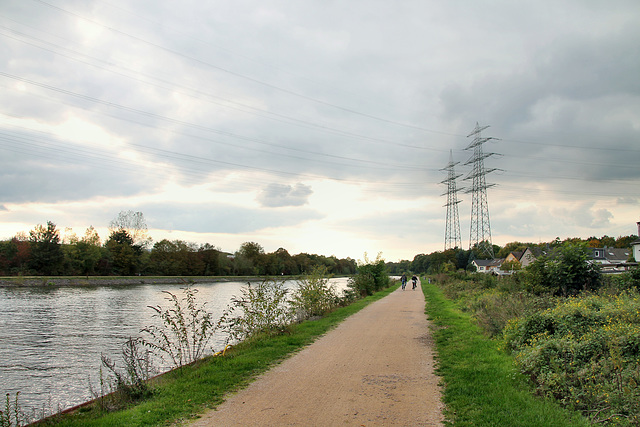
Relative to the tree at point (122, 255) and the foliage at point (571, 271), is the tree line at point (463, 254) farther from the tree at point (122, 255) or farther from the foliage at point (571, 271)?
the tree at point (122, 255)

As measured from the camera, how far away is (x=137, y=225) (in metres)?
103

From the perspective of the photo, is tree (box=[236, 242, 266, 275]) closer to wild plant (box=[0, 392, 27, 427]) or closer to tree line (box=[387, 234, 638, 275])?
tree line (box=[387, 234, 638, 275])

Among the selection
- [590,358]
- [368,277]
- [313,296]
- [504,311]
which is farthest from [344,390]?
[368,277]

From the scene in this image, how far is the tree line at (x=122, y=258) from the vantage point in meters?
70.5

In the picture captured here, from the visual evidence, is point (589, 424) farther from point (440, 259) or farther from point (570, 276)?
point (440, 259)

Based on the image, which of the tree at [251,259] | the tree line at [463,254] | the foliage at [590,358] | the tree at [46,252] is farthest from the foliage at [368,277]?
the tree at [251,259]

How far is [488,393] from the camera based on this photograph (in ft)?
22.6

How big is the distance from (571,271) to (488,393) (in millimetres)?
7633

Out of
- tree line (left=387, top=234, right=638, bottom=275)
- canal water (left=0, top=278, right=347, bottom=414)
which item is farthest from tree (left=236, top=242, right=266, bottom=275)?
canal water (left=0, top=278, right=347, bottom=414)

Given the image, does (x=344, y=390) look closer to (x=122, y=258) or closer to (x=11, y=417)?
(x=11, y=417)

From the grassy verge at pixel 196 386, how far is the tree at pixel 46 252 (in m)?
72.8

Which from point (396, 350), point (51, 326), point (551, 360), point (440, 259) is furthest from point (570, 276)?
point (440, 259)

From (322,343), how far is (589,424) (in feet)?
25.9

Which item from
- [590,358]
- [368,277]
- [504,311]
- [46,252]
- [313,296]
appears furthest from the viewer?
[46,252]
